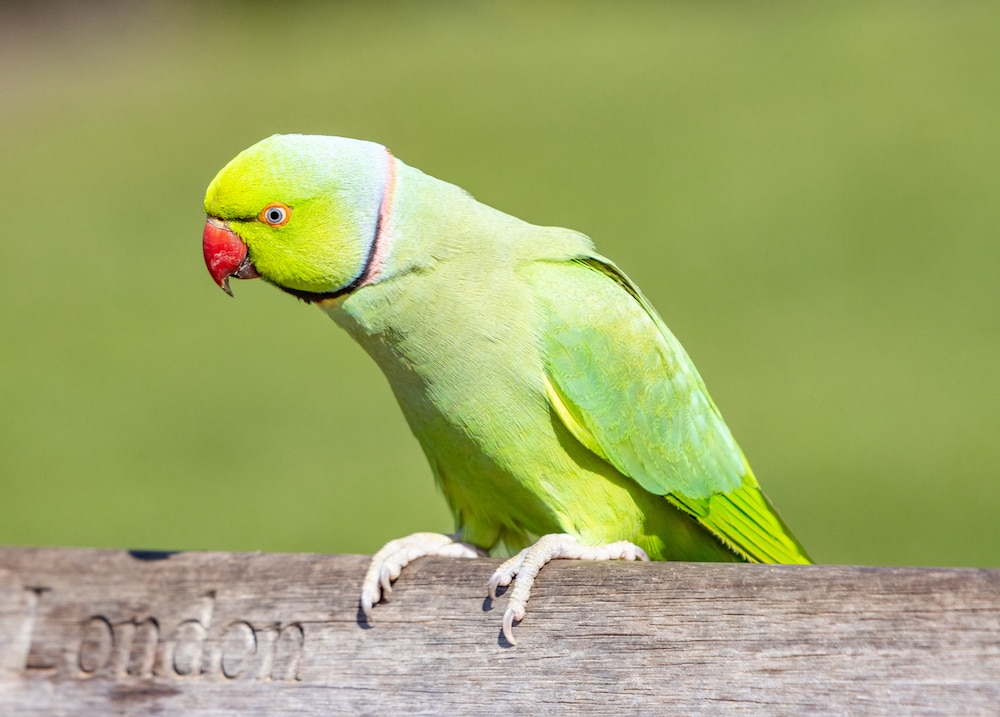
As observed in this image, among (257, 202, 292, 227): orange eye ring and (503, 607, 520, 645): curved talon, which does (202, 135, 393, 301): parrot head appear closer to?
(257, 202, 292, 227): orange eye ring

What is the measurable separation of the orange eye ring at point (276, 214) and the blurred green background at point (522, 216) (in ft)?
13.9

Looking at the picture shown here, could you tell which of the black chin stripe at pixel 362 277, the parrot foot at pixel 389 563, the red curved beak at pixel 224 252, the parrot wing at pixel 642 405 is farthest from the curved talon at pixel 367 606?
the red curved beak at pixel 224 252

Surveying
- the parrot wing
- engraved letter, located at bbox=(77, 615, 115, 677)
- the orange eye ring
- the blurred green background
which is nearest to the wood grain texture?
engraved letter, located at bbox=(77, 615, 115, 677)

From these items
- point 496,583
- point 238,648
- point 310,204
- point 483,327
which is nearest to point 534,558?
point 496,583

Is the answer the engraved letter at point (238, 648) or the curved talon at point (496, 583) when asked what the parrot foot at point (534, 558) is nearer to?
the curved talon at point (496, 583)

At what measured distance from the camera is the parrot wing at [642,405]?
260cm

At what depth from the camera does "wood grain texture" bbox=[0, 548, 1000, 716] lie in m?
1.73

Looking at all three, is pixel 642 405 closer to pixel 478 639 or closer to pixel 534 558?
pixel 534 558

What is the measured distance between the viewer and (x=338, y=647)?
2.28 m

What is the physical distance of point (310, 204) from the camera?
8.48ft

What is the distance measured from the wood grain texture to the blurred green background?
13.2 ft

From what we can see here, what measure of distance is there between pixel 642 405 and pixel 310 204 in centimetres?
96

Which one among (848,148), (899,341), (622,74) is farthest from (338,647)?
(622,74)

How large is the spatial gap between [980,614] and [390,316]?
1.43m
